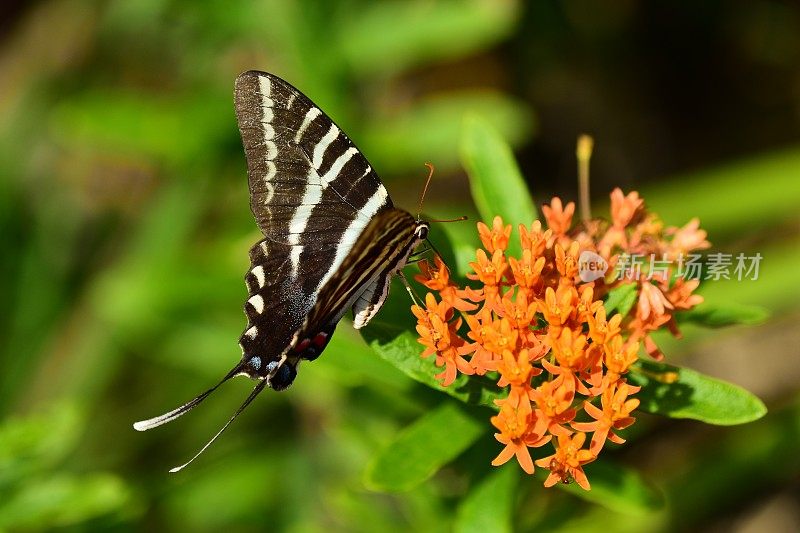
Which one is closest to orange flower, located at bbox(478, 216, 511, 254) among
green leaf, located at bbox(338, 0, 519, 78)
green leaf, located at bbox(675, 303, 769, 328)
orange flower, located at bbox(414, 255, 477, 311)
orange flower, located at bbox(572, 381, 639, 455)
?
orange flower, located at bbox(414, 255, 477, 311)

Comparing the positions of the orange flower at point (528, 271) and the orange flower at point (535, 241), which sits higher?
the orange flower at point (535, 241)

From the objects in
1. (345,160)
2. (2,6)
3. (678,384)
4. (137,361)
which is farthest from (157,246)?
(678,384)

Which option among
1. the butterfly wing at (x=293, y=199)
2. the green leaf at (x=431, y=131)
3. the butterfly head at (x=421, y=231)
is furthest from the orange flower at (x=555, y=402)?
the green leaf at (x=431, y=131)

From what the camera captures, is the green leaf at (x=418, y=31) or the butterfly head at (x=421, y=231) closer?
the butterfly head at (x=421, y=231)

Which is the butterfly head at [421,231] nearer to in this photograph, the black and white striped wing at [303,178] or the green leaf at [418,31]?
the black and white striped wing at [303,178]

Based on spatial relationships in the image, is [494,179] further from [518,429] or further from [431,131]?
[431,131]

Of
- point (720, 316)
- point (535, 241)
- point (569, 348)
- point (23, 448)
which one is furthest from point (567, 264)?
point (23, 448)

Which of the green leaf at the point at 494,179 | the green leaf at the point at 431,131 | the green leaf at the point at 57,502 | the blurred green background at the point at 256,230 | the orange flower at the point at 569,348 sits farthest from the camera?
the green leaf at the point at 431,131
